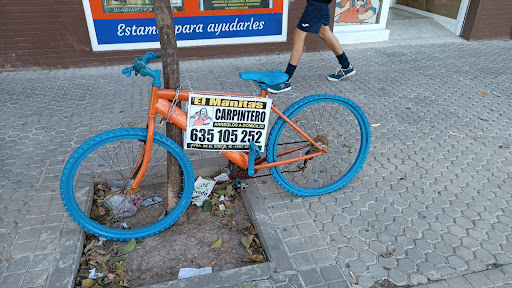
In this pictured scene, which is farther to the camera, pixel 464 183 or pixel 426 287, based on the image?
pixel 464 183

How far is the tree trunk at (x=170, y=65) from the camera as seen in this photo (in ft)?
8.62

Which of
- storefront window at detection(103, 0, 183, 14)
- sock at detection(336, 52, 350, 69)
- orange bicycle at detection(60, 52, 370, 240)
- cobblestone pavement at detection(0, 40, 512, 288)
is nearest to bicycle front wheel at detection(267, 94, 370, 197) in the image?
orange bicycle at detection(60, 52, 370, 240)

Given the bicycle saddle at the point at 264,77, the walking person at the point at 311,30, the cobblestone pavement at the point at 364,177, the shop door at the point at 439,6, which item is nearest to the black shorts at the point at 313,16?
the walking person at the point at 311,30

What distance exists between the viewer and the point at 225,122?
2.71 metres

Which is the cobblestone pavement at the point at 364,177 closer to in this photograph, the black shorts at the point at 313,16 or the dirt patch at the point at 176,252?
the dirt patch at the point at 176,252

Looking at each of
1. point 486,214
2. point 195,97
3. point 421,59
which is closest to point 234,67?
point 421,59

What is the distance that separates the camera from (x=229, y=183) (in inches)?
138

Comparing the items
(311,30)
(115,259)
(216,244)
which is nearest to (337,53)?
(311,30)

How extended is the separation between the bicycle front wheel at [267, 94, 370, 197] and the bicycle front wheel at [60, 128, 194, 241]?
0.81 meters

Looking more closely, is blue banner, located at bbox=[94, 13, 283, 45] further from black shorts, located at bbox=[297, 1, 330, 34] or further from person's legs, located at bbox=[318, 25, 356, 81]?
black shorts, located at bbox=[297, 1, 330, 34]

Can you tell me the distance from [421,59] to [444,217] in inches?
191

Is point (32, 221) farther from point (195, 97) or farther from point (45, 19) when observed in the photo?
point (45, 19)

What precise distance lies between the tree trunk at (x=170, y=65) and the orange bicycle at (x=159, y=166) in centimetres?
2

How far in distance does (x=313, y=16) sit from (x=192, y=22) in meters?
2.30
